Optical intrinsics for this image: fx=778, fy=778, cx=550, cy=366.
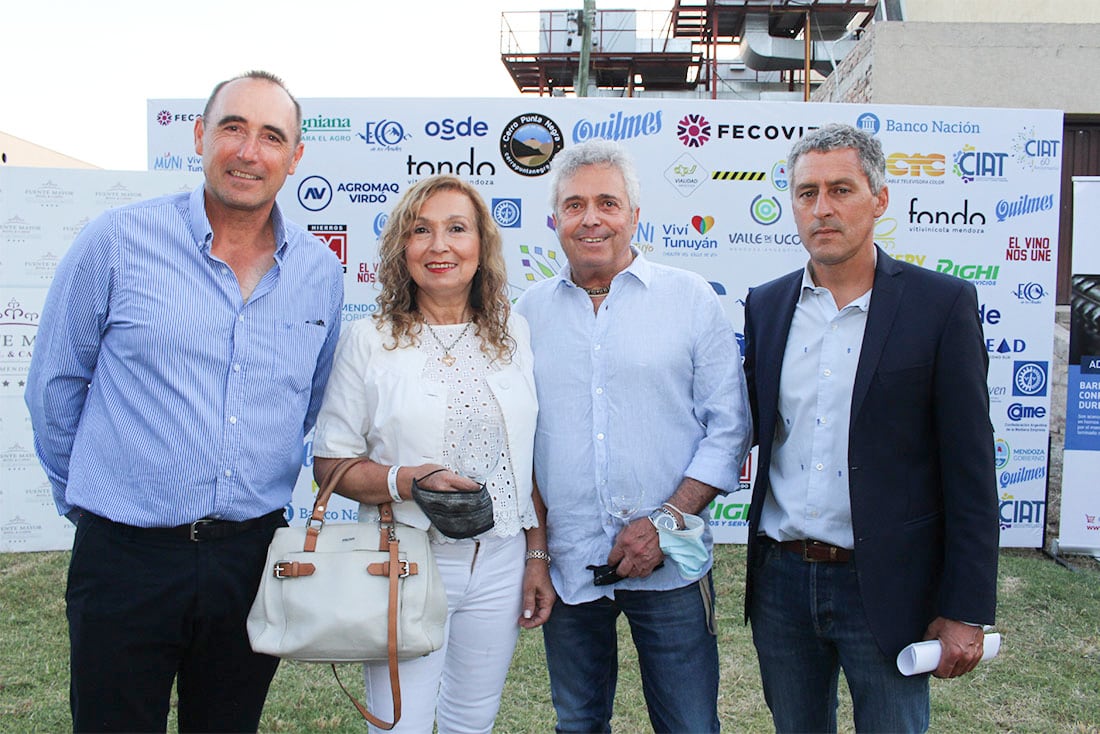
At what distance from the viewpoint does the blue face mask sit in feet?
6.84

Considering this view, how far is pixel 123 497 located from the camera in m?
1.87

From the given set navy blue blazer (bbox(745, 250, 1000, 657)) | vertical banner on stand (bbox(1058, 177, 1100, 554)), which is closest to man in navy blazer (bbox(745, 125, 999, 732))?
navy blue blazer (bbox(745, 250, 1000, 657))

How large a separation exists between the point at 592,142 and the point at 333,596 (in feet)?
4.67

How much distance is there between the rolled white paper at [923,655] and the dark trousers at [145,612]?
1.63 m

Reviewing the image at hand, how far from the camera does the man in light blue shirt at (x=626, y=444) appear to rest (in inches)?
86.5

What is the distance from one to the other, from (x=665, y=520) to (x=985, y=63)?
7.64 m

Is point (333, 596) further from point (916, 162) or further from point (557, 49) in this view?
point (557, 49)

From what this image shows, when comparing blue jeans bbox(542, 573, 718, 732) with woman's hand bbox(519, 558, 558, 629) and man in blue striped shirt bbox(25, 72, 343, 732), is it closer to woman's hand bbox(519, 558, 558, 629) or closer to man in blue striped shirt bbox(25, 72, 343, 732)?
woman's hand bbox(519, 558, 558, 629)

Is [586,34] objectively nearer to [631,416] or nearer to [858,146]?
[858,146]

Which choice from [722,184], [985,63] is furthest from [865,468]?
[985,63]

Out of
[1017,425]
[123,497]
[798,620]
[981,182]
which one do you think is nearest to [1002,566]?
[1017,425]

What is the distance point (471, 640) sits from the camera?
82.2 inches

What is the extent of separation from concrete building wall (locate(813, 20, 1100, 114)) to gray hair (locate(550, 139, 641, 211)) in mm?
6531

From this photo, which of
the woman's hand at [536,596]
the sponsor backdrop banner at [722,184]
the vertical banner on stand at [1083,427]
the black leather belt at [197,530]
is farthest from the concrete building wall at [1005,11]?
the black leather belt at [197,530]
